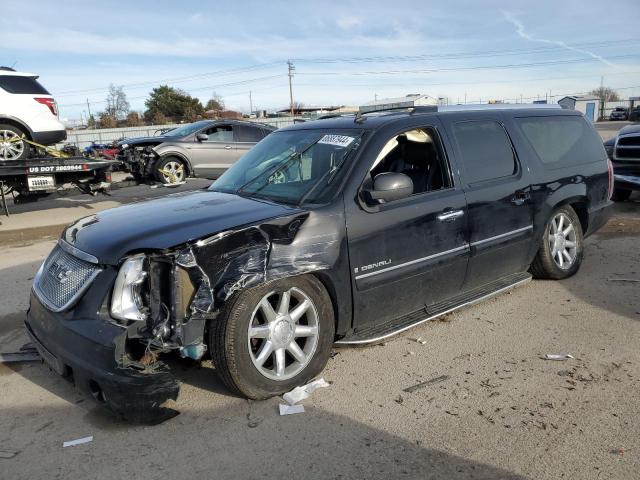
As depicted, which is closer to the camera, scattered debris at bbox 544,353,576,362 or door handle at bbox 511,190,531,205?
scattered debris at bbox 544,353,576,362

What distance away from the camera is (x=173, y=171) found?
40.9 feet

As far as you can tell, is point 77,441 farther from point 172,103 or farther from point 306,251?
point 172,103

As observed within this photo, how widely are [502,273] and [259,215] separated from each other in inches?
97.4

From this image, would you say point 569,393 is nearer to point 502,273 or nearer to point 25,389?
point 502,273

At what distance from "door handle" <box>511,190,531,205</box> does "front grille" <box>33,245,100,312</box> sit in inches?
134

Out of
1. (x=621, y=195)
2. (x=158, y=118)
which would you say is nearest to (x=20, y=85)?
(x=621, y=195)

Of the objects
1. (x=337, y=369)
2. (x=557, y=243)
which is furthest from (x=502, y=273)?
(x=337, y=369)

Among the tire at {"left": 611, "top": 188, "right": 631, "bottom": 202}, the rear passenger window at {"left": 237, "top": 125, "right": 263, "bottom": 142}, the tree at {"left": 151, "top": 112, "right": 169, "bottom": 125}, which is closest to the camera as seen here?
the tire at {"left": 611, "top": 188, "right": 631, "bottom": 202}

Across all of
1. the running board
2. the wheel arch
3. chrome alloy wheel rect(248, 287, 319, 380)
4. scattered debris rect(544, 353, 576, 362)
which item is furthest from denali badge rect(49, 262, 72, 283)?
the wheel arch

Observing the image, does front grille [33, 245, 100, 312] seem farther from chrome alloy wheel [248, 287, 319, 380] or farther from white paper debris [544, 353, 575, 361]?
white paper debris [544, 353, 575, 361]

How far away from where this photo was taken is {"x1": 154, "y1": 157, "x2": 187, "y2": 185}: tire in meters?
12.3

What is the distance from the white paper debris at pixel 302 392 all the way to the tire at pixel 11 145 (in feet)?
30.1

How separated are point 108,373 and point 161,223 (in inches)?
38.1

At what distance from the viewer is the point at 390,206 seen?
12.4 feet
